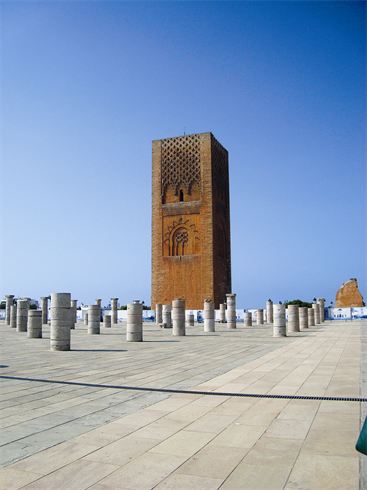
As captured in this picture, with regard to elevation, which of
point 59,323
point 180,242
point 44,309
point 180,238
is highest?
point 180,238

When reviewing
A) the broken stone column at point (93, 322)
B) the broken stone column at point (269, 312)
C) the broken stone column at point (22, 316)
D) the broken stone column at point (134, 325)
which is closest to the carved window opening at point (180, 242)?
the broken stone column at point (269, 312)

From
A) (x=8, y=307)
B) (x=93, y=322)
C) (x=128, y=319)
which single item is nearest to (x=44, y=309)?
(x=8, y=307)

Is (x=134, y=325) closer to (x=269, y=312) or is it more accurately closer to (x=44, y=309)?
(x=44, y=309)

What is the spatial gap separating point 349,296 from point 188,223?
13681 millimetres

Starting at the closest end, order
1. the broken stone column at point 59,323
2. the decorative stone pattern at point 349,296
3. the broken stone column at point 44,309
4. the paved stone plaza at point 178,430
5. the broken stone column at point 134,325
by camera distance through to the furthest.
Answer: the paved stone plaza at point 178,430 → the broken stone column at point 59,323 → the broken stone column at point 134,325 → the broken stone column at point 44,309 → the decorative stone pattern at point 349,296

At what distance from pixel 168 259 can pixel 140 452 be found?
3249 cm

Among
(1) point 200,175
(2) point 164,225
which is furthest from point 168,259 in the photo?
(1) point 200,175

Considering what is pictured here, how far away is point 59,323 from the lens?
9.41m

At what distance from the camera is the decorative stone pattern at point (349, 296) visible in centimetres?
3316

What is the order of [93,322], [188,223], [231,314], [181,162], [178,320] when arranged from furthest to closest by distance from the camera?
[181,162] → [188,223] → [231,314] → [93,322] → [178,320]

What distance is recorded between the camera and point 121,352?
907 cm

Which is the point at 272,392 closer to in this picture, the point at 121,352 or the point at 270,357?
the point at 270,357

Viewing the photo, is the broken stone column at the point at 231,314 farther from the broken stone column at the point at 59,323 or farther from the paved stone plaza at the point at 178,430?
the paved stone plaza at the point at 178,430

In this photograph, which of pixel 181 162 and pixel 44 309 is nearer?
pixel 44 309
